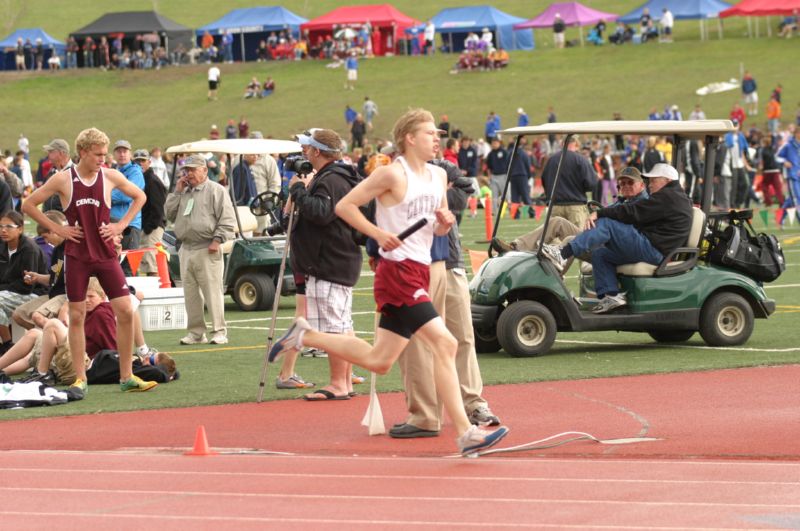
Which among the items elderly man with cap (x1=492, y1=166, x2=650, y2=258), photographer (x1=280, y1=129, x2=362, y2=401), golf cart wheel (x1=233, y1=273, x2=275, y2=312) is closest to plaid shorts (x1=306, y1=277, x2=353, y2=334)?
photographer (x1=280, y1=129, x2=362, y2=401)

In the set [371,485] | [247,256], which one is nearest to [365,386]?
[371,485]

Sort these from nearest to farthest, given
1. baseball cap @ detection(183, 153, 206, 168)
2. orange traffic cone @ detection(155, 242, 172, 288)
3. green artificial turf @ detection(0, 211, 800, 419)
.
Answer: green artificial turf @ detection(0, 211, 800, 419) < baseball cap @ detection(183, 153, 206, 168) < orange traffic cone @ detection(155, 242, 172, 288)

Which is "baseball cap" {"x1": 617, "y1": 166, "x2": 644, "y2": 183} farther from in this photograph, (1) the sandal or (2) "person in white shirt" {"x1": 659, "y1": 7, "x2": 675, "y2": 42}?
(2) "person in white shirt" {"x1": 659, "y1": 7, "x2": 675, "y2": 42}

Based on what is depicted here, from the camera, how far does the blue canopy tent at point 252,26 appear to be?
2960 inches

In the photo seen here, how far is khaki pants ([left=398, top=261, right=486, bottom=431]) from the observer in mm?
9282

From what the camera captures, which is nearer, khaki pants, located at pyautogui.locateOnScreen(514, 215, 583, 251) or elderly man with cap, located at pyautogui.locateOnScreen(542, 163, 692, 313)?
elderly man with cap, located at pyautogui.locateOnScreen(542, 163, 692, 313)

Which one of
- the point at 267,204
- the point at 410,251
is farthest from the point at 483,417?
the point at 267,204

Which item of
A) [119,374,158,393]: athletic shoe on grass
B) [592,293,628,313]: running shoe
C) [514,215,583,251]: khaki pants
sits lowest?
[119,374,158,393]: athletic shoe on grass

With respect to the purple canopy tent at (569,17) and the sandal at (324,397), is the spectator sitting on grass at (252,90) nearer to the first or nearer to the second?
the purple canopy tent at (569,17)

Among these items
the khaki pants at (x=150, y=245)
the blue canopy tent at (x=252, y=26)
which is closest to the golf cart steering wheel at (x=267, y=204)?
the khaki pants at (x=150, y=245)

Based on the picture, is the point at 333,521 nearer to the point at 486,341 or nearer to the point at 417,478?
the point at 417,478

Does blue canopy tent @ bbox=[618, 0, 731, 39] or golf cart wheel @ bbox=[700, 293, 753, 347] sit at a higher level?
blue canopy tent @ bbox=[618, 0, 731, 39]

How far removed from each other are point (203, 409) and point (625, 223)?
4.42m

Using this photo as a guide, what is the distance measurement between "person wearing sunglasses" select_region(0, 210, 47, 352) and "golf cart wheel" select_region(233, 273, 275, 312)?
4815mm
